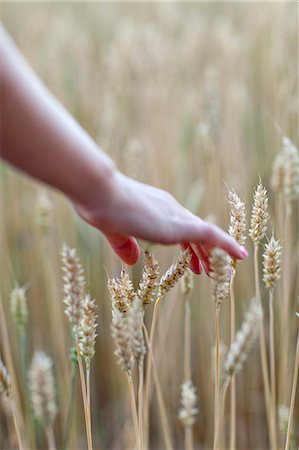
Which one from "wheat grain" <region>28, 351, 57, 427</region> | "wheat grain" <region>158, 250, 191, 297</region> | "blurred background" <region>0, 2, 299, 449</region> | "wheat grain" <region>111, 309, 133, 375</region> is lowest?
"wheat grain" <region>28, 351, 57, 427</region>

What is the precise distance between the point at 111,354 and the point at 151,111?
678 mm

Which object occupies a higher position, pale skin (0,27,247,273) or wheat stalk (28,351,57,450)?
pale skin (0,27,247,273)

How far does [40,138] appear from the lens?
1.54 feet

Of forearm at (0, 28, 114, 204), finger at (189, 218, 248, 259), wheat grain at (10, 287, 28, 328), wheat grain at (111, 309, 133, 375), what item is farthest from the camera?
wheat grain at (10, 287, 28, 328)

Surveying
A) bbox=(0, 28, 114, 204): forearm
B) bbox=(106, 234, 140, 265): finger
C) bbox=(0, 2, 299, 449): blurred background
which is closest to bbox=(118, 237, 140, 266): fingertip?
bbox=(106, 234, 140, 265): finger

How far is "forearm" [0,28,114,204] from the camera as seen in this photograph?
457 millimetres

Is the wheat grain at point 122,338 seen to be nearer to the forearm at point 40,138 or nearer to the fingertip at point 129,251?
the fingertip at point 129,251

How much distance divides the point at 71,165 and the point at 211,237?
0.17m

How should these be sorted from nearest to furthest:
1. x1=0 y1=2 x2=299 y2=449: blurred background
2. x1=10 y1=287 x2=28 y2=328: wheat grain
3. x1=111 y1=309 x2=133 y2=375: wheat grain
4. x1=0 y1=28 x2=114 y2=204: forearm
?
x1=0 y1=28 x2=114 y2=204: forearm < x1=111 y1=309 x2=133 y2=375: wheat grain < x1=10 y1=287 x2=28 y2=328: wheat grain < x1=0 y1=2 x2=299 y2=449: blurred background

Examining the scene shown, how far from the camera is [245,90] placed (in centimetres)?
183

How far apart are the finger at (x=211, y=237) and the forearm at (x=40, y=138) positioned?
4.3 inches

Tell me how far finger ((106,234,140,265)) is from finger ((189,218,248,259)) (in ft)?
0.37

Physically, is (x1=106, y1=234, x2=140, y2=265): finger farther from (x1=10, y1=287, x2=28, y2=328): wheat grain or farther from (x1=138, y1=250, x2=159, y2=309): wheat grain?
(x1=10, y1=287, x2=28, y2=328): wheat grain

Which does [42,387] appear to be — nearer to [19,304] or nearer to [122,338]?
[122,338]
